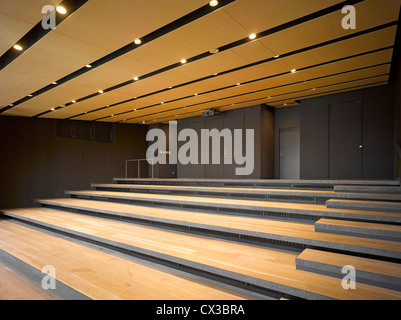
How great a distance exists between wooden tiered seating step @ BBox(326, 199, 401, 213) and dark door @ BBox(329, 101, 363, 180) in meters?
3.79

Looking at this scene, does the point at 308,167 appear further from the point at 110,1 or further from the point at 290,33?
the point at 110,1

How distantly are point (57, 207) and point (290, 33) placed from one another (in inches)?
240

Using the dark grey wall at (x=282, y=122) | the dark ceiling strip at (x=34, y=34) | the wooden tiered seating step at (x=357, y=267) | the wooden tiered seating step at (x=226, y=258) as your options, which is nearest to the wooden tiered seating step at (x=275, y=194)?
the wooden tiered seating step at (x=226, y=258)

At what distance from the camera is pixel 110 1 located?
8.84ft

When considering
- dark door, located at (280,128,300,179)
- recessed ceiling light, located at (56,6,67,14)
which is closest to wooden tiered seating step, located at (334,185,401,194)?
dark door, located at (280,128,300,179)

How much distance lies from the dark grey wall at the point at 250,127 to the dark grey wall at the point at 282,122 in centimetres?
16

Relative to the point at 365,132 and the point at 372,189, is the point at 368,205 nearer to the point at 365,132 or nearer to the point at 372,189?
the point at 372,189

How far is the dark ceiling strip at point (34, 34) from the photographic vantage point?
278cm

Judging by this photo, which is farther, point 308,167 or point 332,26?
point 308,167

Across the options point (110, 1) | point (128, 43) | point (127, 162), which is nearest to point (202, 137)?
point (127, 162)

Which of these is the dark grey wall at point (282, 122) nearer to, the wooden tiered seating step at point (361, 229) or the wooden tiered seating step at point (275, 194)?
the wooden tiered seating step at point (275, 194)

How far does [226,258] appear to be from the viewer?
2475 mm

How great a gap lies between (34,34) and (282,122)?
22.0 feet

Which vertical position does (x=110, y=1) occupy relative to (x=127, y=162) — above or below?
above
